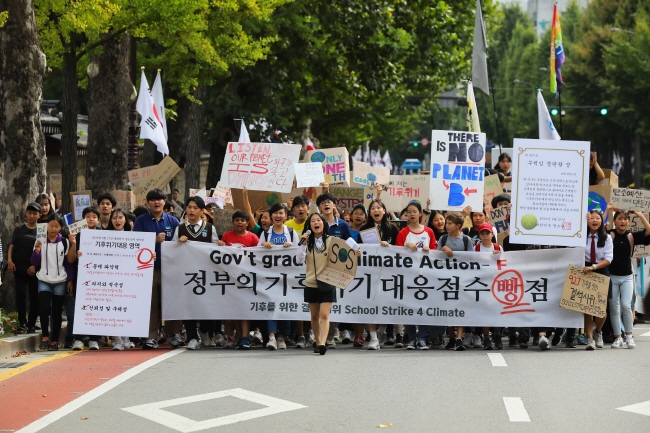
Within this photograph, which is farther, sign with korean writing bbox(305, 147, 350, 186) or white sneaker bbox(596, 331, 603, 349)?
sign with korean writing bbox(305, 147, 350, 186)

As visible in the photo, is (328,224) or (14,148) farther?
(14,148)

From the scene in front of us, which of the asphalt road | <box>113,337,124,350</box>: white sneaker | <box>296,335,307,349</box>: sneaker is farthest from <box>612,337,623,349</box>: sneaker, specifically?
<box>113,337,124,350</box>: white sneaker

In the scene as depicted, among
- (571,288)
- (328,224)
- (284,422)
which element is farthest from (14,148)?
(284,422)

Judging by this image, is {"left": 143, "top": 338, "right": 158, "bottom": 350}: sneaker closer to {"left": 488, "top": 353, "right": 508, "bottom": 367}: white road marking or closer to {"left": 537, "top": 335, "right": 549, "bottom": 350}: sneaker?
{"left": 488, "top": 353, "right": 508, "bottom": 367}: white road marking

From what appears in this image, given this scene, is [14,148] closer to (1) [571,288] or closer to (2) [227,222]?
(2) [227,222]

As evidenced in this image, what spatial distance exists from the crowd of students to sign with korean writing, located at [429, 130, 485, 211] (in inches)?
49.1

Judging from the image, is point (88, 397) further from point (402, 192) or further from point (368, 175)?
point (402, 192)

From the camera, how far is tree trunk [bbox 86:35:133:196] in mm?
21359

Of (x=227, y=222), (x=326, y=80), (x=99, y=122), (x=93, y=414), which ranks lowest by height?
(x=93, y=414)

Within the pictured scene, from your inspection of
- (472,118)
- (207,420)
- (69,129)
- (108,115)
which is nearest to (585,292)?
(207,420)

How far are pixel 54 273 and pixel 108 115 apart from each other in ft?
27.1

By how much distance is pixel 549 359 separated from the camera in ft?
41.5

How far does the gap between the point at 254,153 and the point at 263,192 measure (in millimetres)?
586

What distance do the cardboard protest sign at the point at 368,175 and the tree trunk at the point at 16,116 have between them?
5439 mm
